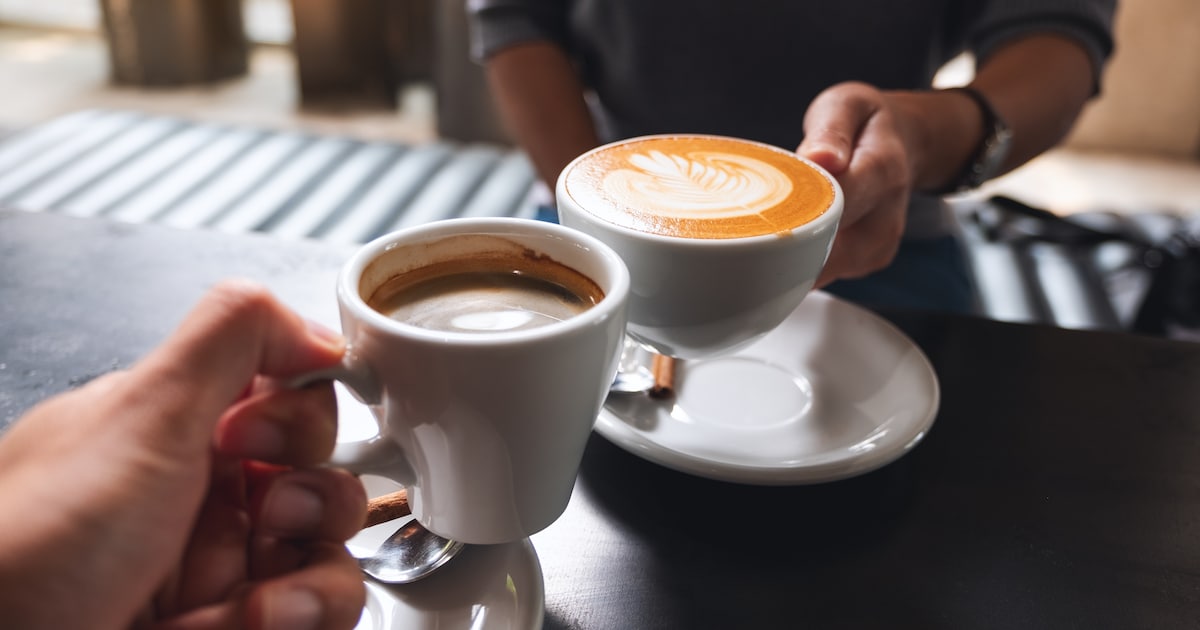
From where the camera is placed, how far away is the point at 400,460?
0.42 meters

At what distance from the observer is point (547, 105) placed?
120cm

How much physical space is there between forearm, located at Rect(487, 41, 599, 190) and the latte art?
0.52 metres

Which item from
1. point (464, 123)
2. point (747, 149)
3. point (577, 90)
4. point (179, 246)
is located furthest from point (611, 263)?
point (464, 123)

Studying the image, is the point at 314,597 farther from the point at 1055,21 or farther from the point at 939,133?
the point at 1055,21

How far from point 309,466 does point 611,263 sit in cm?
17

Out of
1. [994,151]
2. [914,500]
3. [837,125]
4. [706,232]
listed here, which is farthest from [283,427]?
[994,151]

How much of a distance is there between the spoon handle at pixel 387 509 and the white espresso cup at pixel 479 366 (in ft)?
0.15

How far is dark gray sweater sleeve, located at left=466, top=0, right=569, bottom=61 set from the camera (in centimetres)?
122

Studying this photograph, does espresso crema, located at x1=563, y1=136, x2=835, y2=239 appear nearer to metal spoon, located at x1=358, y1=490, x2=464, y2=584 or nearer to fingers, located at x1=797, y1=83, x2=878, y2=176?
fingers, located at x1=797, y1=83, x2=878, y2=176

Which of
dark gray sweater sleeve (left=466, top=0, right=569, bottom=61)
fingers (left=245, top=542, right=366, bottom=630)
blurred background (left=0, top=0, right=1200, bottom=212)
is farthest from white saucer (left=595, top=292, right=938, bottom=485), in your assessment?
blurred background (left=0, top=0, right=1200, bottom=212)

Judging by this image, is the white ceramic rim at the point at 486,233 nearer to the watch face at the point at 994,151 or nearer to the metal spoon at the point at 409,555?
the metal spoon at the point at 409,555

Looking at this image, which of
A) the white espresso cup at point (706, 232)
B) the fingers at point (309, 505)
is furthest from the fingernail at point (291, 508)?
the white espresso cup at point (706, 232)

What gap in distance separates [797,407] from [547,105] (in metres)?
0.66

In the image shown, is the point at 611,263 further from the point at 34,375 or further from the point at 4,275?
the point at 4,275
